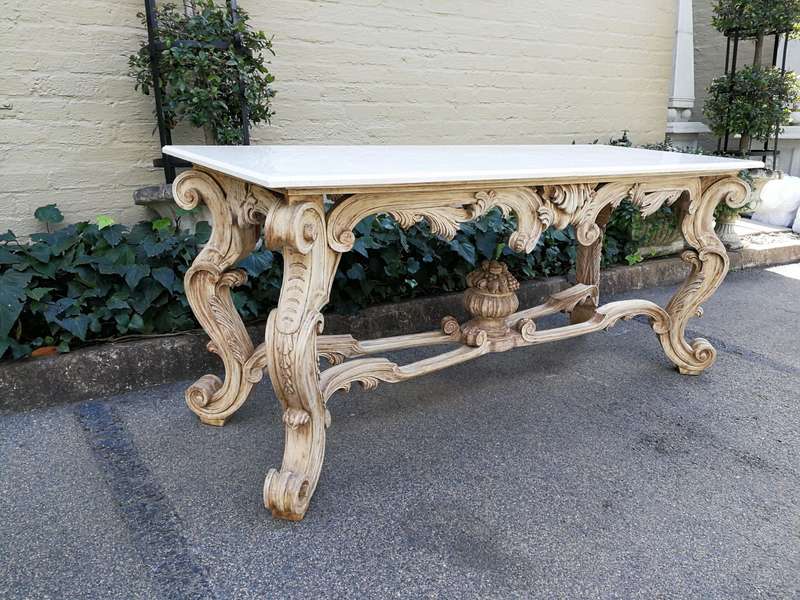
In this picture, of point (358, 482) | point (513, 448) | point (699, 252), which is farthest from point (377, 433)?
point (699, 252)

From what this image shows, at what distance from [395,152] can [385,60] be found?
1490mm

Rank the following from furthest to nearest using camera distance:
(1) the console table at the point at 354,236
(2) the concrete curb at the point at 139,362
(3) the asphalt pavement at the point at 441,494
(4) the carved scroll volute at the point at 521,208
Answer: (2) the concrete curb at the point at 139,362 < (4) the carved scroll volute at the point at 521,208 < (1) the console table at the point at 354,236 < (3) the asphalt pavement at the point at 441,494

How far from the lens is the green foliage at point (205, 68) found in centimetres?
242

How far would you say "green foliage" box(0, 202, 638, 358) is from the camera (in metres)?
2.17

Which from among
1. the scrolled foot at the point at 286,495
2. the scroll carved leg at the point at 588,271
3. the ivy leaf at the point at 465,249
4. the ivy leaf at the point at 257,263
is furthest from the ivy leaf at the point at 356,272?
the scrolled foot at the point at 286,495

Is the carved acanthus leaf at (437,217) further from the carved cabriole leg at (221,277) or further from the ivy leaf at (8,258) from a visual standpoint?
the ivy leaf at (8,258)

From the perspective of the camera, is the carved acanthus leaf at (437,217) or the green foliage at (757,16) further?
the green foliage at (757,16)

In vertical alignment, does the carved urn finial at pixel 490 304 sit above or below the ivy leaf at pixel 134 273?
below

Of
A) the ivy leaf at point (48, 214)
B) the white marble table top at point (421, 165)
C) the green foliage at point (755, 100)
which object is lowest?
the ivy leaf at point (48, 214)

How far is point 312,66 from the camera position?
314 centimetres

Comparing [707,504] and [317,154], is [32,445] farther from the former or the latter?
[707,504]

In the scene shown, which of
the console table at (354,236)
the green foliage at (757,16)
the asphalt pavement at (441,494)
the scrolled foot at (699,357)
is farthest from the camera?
the green foliage at (757,16)

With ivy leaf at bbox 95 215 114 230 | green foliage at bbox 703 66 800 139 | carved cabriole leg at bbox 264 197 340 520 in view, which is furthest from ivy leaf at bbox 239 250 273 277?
green foliage at bbox 703 66 800 139

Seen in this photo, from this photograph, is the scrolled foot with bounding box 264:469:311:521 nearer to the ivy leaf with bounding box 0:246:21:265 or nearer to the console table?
the console table
